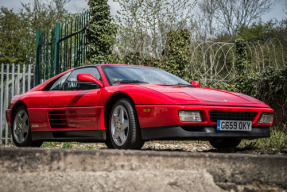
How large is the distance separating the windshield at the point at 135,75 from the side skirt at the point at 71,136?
0.73 m

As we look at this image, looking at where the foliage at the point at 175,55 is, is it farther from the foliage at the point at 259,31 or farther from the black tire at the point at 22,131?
the foliage at the point at 259,31

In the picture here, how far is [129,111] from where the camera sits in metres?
4.93

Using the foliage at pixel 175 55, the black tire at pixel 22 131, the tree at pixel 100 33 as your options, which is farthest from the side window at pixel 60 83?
the foliage at pixel 175 55

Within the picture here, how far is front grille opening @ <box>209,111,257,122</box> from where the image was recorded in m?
4.75

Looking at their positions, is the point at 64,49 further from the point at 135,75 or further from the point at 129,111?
the point at 129,111

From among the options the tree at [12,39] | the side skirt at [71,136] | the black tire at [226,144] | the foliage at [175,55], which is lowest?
the black tire at [226,144]

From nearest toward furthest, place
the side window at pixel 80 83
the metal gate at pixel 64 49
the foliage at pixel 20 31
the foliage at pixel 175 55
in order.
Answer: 1. the side window at pixel 80 83
2. the metal gate at pixel 64 49
3. the foliage at pixel 175 55
4. the foliage at pixel 20 31

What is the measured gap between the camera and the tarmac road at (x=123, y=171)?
2484 mm

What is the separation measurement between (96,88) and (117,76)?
34cm

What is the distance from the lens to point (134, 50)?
37.8 ft

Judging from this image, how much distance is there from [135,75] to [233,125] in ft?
5.42

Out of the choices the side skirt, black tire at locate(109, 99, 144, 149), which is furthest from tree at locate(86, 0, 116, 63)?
black tire at locate(109, 99, 144, 149)

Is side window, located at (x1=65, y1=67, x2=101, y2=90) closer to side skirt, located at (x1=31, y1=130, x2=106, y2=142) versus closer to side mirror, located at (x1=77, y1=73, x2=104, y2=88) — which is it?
side mirror, located at (x1=77, y1=73, x2=104, y2=88)

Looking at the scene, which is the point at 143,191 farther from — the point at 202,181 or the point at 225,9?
the point at 225,9
